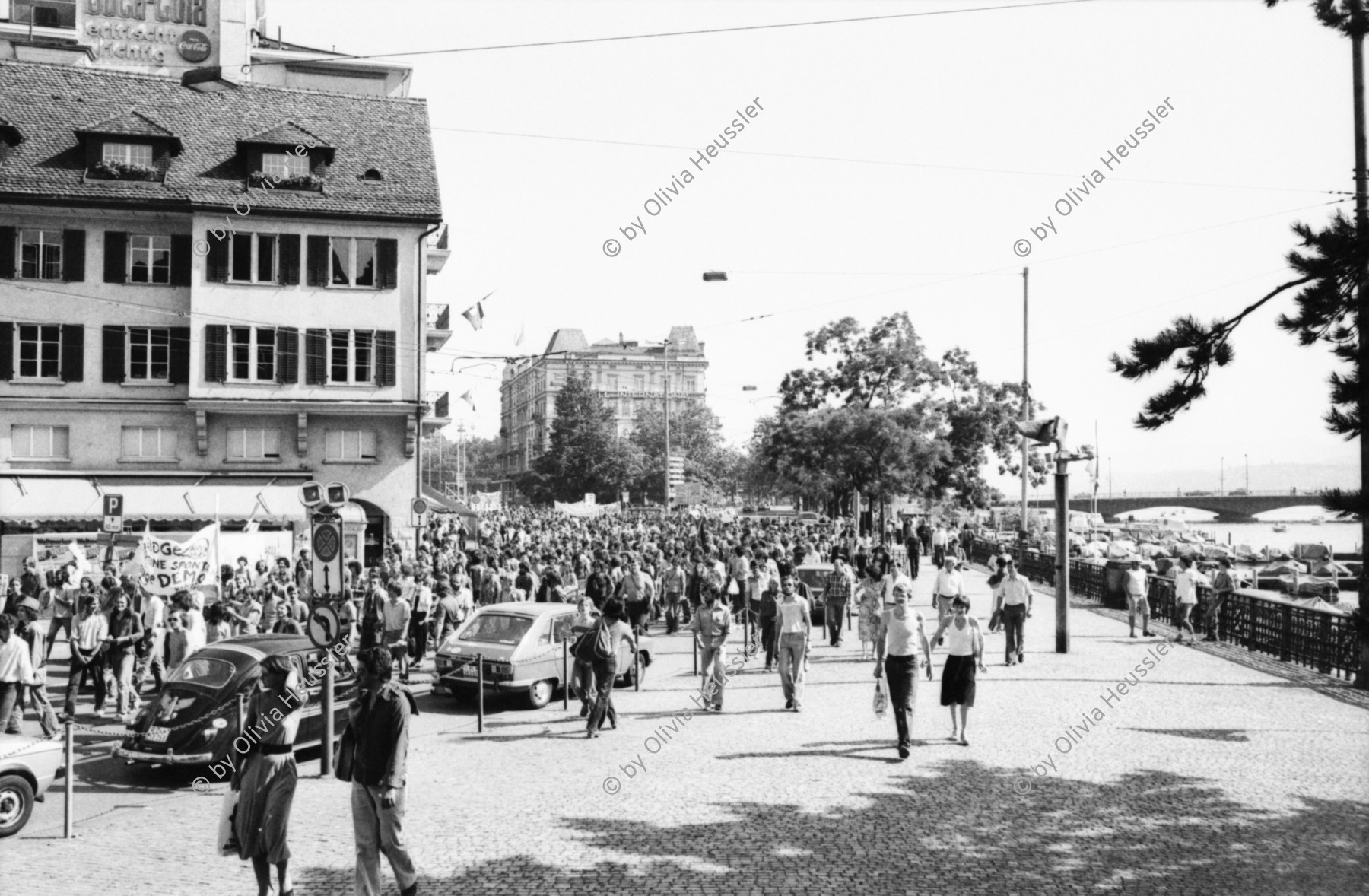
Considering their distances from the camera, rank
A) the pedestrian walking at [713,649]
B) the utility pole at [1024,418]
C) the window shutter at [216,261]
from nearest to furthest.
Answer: the pedestrian walking at [713,649], the window shutter at [216,261], the utility pole at [1024,418]

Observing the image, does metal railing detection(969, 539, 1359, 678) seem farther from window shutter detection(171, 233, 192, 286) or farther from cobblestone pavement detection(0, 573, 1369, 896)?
window shutter detection(171, 233, 192, 286)

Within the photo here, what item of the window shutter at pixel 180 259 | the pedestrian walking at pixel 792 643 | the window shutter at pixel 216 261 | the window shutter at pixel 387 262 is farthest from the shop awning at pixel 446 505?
the pedestrian walking at pixel 792 643

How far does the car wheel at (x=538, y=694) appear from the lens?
51.5 ft

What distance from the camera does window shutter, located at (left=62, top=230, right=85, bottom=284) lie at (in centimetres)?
3159

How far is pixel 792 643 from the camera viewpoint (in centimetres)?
1475

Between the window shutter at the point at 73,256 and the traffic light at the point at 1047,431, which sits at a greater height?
the window shutter at the point at 73,256

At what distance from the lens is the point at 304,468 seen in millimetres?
33031

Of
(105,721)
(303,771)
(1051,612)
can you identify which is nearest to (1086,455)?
(1051,612)

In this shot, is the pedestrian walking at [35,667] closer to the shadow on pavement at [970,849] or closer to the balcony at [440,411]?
the shadow on pavement at [970,849]

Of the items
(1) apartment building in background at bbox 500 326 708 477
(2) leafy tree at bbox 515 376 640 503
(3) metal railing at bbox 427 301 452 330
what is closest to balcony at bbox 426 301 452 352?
(3) metal railing at bbox 427 301 452 330

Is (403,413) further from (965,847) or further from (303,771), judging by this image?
(965,847)

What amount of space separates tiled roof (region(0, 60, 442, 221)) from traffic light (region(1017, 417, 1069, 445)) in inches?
792

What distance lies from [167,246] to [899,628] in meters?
27.9

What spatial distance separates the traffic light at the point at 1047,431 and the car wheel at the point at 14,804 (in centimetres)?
1575
